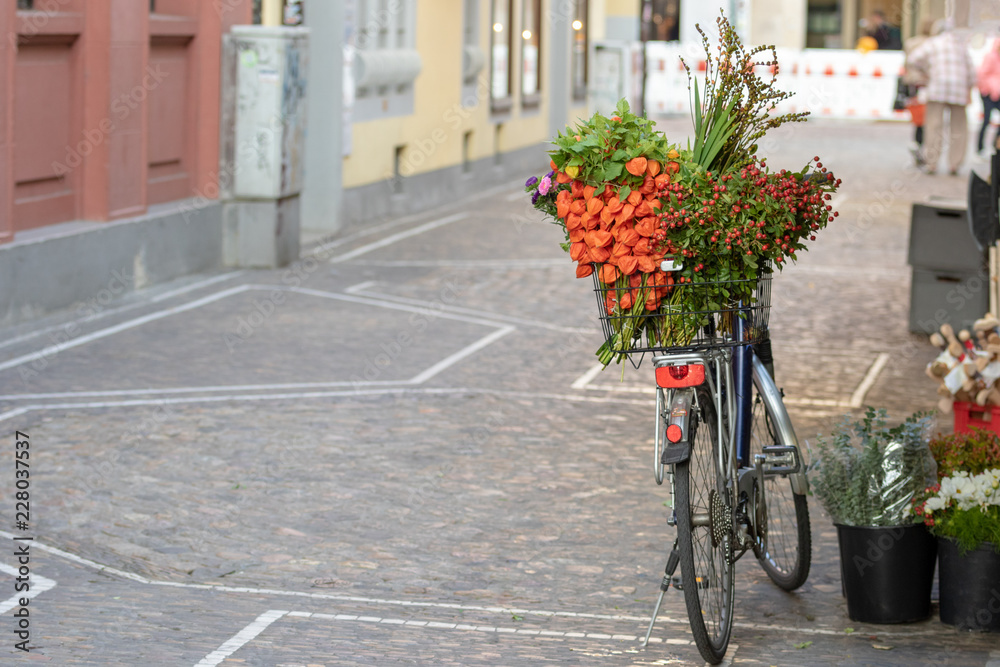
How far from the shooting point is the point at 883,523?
5152 mm

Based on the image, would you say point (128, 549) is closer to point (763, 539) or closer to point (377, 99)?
point (763, 539)

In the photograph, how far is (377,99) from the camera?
16.9 m

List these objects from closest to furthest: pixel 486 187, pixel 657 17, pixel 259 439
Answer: pixel 259 439
pixel 486 187
pixel 657 17

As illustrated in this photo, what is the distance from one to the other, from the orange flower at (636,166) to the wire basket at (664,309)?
31cm

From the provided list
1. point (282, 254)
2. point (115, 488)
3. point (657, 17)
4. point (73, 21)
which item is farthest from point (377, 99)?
point (657, 17)

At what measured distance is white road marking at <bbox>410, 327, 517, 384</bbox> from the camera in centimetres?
903

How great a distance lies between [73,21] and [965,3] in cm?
2021

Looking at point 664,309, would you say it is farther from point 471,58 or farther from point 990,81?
point 990,81

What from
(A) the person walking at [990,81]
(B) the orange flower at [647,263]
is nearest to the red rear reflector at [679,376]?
(B) the orange flower at [647,263]

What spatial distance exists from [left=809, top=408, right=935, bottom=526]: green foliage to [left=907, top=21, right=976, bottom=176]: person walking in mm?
17902

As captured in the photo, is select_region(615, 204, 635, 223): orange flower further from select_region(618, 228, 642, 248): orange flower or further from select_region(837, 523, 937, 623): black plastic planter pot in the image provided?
select_region(837, 523, 937, 623): black plastic planter pot

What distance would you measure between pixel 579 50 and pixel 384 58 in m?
11.1

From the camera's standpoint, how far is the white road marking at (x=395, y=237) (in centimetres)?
1415

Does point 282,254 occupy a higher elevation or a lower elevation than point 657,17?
lower
